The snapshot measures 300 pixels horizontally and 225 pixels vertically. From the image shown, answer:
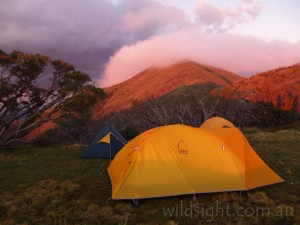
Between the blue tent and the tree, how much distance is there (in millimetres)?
9637

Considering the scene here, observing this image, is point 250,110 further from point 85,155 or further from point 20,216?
point 20,216

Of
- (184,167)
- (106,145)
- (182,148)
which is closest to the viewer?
(184,167)

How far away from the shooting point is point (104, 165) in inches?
507

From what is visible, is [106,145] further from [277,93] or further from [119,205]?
[277,93]

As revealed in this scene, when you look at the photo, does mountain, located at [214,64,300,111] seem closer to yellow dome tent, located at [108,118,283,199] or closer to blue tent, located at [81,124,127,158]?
blue tent, located at [81,124,127,158]

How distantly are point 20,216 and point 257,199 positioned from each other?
21.8 feet

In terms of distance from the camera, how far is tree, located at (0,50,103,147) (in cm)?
2164

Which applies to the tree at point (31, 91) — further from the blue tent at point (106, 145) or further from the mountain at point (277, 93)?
the mountain at point (277, 93)

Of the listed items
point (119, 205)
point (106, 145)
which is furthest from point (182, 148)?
point (106, 145)

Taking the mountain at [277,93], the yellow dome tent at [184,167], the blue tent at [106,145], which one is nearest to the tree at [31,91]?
the blue tent at [106,145]

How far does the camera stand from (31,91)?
2383 cm

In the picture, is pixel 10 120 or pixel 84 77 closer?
pixel 10 120

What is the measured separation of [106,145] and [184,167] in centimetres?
793

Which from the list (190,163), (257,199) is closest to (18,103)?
(190,163)
